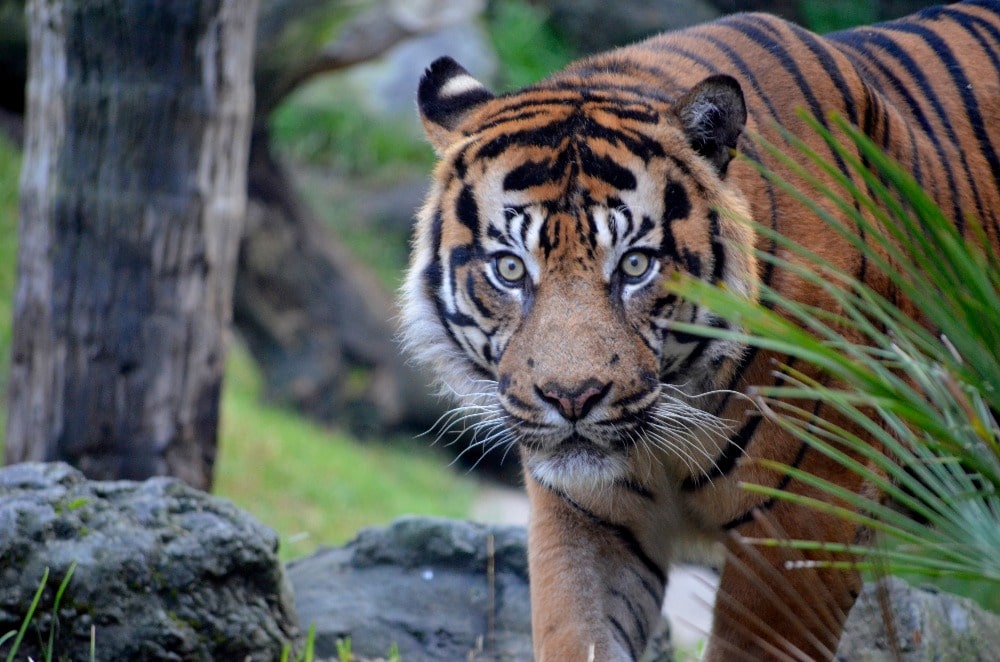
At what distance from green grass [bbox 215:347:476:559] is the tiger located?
3.01 m

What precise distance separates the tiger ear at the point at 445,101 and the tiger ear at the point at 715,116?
0.64 meters

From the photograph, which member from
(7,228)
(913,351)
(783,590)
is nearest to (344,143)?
(7,228)

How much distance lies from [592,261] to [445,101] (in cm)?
79

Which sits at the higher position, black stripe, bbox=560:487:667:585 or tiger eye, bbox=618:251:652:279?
tiger eye, bbox=618:251:652:279

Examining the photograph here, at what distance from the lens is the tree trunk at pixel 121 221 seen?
3.96m

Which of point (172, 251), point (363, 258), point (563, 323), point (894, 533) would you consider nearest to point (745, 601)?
point (563, 323)

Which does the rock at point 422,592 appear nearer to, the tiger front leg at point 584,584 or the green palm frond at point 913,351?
the tiger front leg at point 584,584

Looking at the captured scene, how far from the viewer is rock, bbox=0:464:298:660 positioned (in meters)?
2.81

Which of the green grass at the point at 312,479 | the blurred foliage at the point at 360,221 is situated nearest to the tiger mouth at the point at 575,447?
the green grass at the point at 312,479

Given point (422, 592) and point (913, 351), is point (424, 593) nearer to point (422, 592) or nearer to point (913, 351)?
point (422, 592)

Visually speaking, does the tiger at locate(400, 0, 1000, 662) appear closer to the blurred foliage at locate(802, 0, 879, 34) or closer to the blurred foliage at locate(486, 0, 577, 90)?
the blurred foliage at locate(802, 0, 879, 34)

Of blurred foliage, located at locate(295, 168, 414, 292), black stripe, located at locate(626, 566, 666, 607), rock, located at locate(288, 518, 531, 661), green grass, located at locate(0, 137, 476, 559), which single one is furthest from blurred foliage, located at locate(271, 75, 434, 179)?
black stripe, located at locate(626, 566, 666, 607)

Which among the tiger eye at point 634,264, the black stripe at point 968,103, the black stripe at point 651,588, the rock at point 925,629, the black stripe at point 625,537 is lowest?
the rock at point 925,629

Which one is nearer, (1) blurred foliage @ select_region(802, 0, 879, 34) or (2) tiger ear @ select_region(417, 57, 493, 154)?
(2) tiger ear @ select_region(417, 57, 493, 154)
